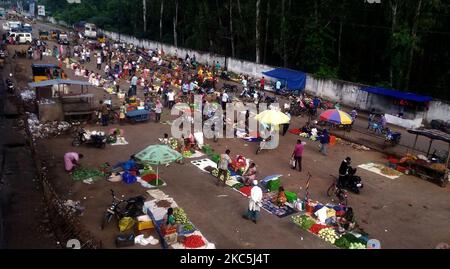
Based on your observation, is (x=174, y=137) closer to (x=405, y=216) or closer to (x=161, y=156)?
(x=161, y=156)

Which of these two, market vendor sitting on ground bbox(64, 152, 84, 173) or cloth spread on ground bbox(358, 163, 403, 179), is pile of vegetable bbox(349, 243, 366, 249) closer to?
cloth spread on ground bbox(358, 163, 403, 179)

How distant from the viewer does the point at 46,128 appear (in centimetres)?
2158

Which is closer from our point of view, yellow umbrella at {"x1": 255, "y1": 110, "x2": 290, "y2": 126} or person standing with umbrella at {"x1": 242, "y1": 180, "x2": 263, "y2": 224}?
person standing with umbrella at {"x1": 242, "y1": 180, "x2": 263, "y2": 224}

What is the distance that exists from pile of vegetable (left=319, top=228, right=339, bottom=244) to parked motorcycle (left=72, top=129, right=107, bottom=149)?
1151cm

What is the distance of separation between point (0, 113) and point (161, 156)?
15487 millimetres

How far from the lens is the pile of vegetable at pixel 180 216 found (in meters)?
12.4

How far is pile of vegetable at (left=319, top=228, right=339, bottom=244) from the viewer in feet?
40.0

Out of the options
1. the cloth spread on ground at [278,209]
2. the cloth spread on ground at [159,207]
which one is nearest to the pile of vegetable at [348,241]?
the cloth spread on ground at [278,209]

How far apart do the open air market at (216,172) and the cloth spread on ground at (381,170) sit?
0.09 metres

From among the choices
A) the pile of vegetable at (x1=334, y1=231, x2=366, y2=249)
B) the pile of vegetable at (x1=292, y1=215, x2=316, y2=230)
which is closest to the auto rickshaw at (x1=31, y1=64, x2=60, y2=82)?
the pile of vegetable at (x1=292, y1=215, x2=316, y2=230)

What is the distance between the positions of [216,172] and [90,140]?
691 cm

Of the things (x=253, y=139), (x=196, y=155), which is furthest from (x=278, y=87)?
(x=196, y=155)

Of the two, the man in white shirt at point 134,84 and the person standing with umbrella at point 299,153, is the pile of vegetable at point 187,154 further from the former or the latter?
the man in white shirt at point 134,84

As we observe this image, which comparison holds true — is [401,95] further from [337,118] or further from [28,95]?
[28,95]
